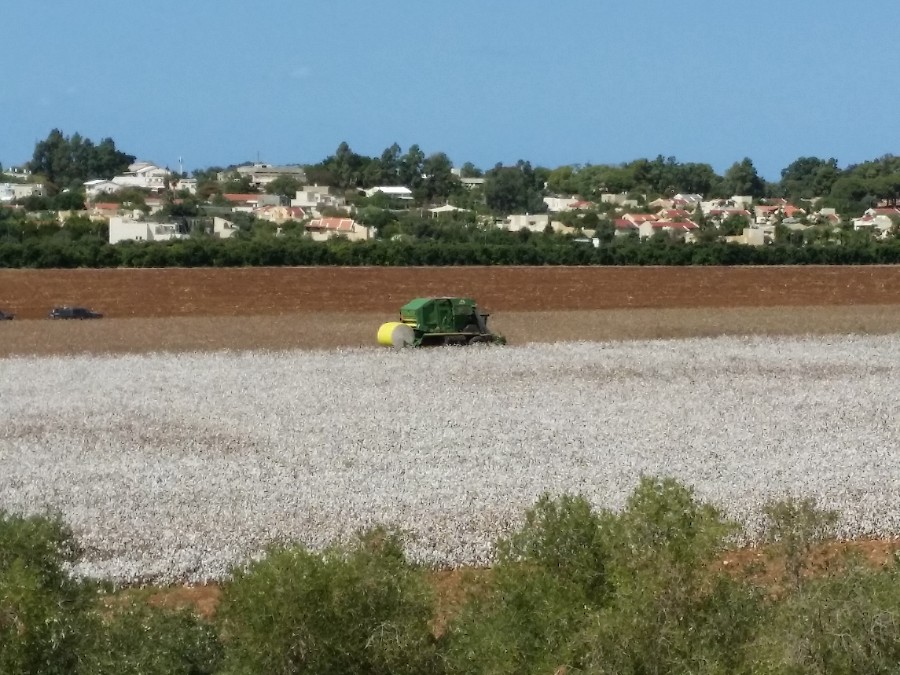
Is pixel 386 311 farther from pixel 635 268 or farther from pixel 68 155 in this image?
pixel 68 155

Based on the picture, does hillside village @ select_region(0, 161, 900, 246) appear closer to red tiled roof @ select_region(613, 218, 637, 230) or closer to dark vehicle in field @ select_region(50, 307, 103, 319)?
red tiled roof @ select_region(613, 218, 637, 230)

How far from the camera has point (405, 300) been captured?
4788 centimetres

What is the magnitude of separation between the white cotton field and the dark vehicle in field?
12.6 m

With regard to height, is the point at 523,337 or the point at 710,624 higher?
the point at 710,624

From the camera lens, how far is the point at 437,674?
734 centimetres

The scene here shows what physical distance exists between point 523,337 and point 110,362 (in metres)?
12.2

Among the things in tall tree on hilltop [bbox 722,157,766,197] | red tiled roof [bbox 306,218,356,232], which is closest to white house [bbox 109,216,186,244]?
red tiled roof [bbox 306,218,356,232]

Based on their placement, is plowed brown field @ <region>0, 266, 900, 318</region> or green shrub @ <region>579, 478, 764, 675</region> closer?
green shrub @ <region>579, 478, 764, 675</region>

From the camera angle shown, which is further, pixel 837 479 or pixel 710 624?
pixel 837 479

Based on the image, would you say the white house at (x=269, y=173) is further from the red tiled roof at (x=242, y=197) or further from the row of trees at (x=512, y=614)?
the row of trees at (x=512, y=614)

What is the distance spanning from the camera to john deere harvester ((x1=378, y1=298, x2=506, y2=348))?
33.4 meters

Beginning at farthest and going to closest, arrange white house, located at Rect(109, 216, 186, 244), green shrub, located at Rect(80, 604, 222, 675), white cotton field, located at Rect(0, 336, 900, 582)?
white house, located at Rect(109, 216, 186, 244), white cotton field, located at Rect(0, 336, 900, 582), green shrub, located at Rect(80, 604, 222, 675)

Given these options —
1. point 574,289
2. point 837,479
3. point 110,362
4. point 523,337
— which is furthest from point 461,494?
point 574,289

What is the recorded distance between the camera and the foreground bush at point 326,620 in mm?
7117
